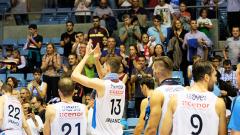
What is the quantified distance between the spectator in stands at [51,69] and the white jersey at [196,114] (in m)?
10.1

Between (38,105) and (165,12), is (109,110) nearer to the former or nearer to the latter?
(38,105)

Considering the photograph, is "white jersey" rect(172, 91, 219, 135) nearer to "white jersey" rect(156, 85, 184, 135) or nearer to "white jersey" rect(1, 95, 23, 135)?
"white jersey" rect(156, 85, 184, 135)

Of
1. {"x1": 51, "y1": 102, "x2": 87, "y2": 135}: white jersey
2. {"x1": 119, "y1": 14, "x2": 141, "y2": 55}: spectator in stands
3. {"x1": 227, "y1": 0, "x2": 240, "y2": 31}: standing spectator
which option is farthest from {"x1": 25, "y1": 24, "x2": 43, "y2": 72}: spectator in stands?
{"x1": 51, "y1": 102, "x2": 87, "y2": 135}: white jersey

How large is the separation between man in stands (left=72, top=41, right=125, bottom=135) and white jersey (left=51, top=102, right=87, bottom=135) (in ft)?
1.63

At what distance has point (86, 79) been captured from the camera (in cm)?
1004

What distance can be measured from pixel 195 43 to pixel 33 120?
515 cm

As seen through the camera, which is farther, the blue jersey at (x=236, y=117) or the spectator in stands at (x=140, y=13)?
the spectator in stands at (x=140, y=13)

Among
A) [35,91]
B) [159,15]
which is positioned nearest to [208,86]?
[35,91]

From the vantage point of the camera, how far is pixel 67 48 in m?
19.5

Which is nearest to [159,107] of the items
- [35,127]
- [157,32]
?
[35,127]

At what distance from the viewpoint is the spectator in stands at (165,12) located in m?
19.3

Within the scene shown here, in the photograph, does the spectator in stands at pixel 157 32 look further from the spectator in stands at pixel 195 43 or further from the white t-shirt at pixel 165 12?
the spectator in stands at pixel 195 43

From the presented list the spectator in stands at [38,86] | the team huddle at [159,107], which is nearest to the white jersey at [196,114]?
the team huddle at [159,107]

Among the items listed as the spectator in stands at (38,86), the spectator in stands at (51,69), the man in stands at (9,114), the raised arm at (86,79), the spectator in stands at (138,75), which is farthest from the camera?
the spectator in stands at (51,69)
